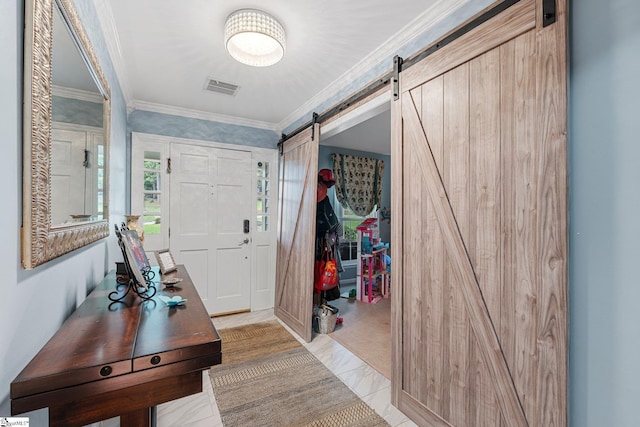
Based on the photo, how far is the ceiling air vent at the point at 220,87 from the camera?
2714mm

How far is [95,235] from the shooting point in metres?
1.51

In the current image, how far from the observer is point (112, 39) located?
1.94 metres

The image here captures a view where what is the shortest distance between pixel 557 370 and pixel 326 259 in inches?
96.4

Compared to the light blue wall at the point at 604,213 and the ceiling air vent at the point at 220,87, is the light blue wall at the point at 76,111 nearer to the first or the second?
the ceiling air vent at the point at 220,87

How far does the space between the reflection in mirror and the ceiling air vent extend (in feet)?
4.17

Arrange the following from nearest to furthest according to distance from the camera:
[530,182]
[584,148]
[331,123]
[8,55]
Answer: [8,55]
[584,148]
[530,182]
[331,123]

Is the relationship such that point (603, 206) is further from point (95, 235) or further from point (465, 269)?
point (95, 235)

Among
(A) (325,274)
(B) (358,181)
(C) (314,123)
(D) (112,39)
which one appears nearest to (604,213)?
(C) (314,123)

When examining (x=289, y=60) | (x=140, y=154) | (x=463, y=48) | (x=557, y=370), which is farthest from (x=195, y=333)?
(x=140, y=154)

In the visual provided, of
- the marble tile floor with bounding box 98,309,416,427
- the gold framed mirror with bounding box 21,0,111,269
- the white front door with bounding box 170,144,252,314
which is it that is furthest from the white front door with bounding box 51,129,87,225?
the white front door with bounding box 170,144,252,314

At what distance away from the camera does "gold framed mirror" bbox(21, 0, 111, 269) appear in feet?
2.72

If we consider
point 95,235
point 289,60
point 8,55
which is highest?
point 289,60

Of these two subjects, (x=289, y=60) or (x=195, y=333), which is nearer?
(x=195, y=333)

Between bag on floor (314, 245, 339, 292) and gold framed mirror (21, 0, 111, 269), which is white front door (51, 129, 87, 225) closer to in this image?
gold framed mirror (21, 0, 111, 269)
